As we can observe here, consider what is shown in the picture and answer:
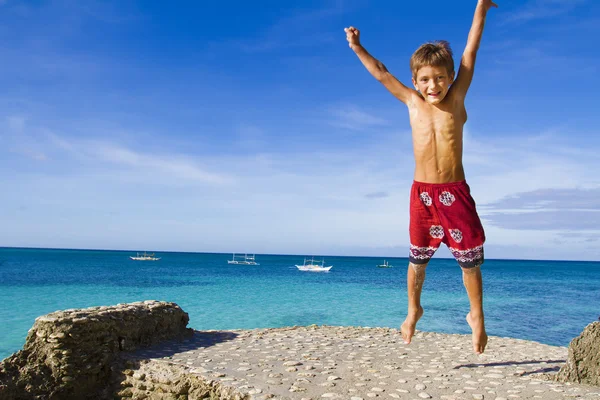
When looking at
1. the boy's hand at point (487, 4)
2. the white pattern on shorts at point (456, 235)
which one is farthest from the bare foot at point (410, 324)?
the boy's hand at point (487, 4)

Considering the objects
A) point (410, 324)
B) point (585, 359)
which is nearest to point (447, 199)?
point (410, 324)

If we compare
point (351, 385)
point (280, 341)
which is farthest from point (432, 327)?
point (351, 385)

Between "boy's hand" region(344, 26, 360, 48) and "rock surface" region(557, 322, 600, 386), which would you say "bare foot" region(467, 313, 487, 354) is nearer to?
"boy's hand" region(344, 26, 360, 48)

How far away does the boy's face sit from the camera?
4.03 metres

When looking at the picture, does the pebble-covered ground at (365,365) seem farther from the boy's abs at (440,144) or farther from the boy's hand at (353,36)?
the boy's hand at (353,36)

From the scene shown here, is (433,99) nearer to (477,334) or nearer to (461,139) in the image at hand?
(461,139)

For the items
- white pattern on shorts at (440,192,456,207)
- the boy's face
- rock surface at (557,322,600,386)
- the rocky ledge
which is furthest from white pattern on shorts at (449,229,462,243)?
rock surface at (557,322,600,386)

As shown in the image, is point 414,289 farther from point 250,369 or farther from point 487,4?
point 250,369

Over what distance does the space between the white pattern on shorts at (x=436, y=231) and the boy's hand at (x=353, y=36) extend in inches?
70.1

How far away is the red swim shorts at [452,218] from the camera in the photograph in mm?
4168

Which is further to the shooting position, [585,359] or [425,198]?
[585,359]

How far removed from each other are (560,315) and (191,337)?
2759cm

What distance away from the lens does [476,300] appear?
4.36 meters

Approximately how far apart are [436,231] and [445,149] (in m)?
0.75
